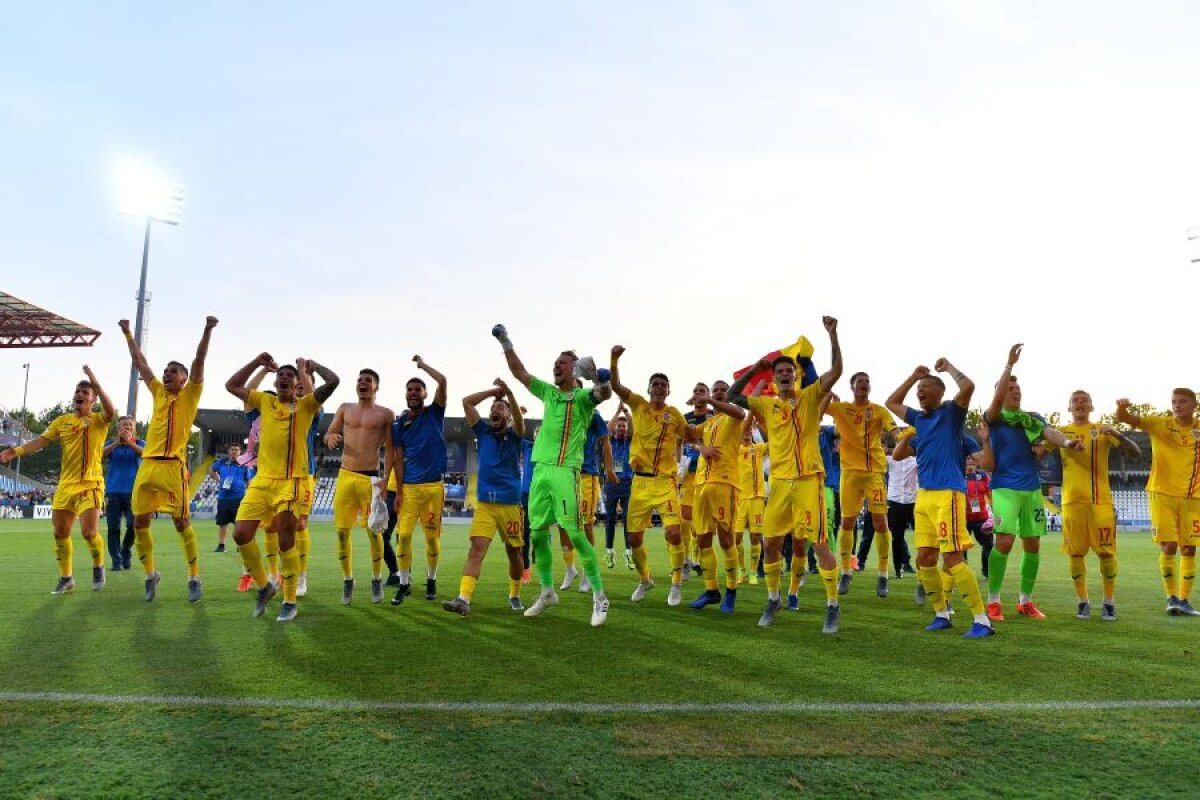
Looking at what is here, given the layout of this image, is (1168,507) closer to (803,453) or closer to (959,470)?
(959,470)

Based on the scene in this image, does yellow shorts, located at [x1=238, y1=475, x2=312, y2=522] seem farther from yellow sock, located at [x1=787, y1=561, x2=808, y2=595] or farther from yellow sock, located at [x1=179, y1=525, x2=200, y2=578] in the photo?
yellow sock, located at [x1=787, y1=561, x2=808, y2=595]

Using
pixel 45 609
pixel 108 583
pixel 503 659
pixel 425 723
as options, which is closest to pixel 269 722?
pixel 425 723

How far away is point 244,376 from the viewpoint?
799 cm

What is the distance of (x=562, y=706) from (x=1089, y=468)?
21.5 feet

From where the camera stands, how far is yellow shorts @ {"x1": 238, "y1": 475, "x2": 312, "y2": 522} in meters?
7.77

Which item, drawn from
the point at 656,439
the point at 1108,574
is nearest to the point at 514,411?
the point at 656,439

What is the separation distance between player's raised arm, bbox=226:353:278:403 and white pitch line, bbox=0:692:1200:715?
12.5 feet

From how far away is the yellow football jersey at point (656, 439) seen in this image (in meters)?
9.31

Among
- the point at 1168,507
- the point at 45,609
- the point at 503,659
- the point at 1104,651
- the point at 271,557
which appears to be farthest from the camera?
the point at 271,557

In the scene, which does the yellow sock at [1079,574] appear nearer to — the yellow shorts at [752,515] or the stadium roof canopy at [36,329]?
the yellow shorts at [752,515]

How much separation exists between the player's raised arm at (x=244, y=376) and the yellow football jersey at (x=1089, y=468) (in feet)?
25.9

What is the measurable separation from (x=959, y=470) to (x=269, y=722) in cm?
576

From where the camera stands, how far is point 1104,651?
6.29 meters

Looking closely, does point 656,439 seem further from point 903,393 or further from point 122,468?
point 122,468
